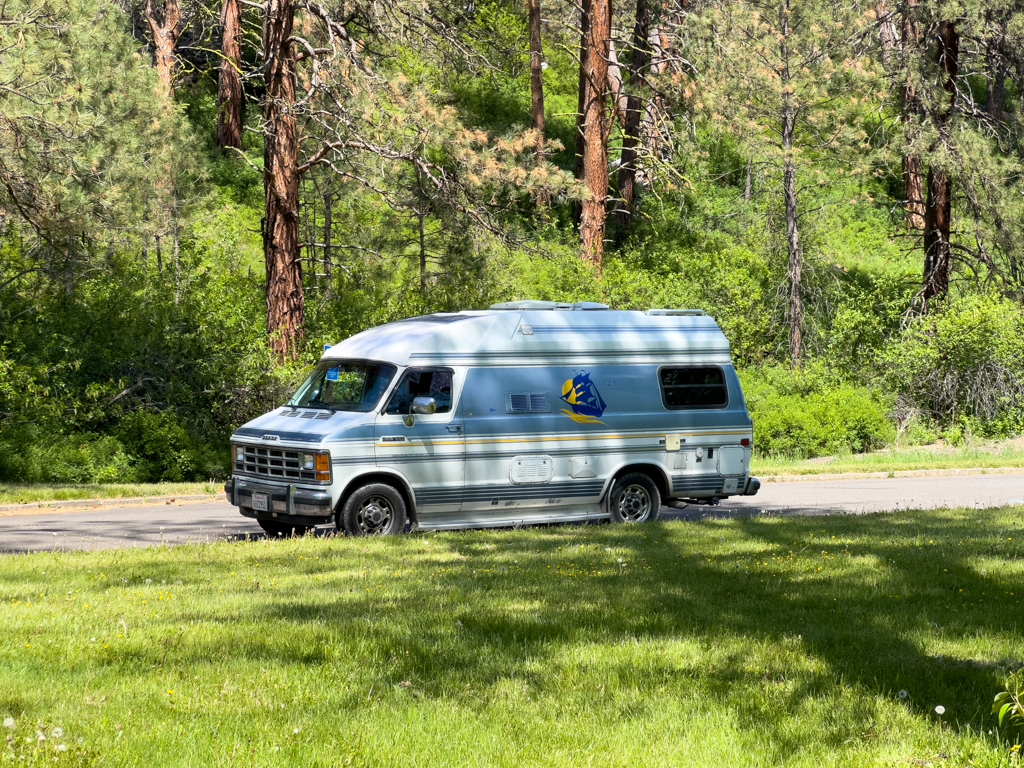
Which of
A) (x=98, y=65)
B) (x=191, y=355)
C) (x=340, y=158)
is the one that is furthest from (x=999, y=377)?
(x=98, y=65)

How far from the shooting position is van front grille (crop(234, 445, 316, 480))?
37.5ft

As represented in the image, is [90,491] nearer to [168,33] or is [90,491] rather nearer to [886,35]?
[168,33]

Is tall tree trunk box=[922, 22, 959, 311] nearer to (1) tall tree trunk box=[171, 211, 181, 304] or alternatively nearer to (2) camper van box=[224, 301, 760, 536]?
(2) camper van box=[224, 301, 760, 536]

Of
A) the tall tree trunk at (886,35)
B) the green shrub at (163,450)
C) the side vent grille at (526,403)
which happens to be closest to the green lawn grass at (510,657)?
the side vent grille at (526,403)

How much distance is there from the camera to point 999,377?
1043 inches

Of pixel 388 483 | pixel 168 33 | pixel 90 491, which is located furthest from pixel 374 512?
pixel 168 33

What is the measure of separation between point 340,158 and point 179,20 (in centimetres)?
1462

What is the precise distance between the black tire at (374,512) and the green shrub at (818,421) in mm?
14917

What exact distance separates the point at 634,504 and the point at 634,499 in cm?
6

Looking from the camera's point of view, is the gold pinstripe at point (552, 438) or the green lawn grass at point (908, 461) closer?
the gold pinstripe at point (552, 438)

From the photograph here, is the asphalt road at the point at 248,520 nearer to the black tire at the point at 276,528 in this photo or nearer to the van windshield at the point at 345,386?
the black tire at the point at 276,528

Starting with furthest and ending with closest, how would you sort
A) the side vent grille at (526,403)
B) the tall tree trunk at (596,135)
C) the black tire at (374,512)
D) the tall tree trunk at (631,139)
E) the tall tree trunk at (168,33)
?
the tall tree trunk at (631,139)
the tall tree trunk at (168,33)
the tall tree trunk at (596,135)
the side vent grille at (526,403)
the black tire at (374,512)

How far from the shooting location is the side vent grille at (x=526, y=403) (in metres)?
12.8

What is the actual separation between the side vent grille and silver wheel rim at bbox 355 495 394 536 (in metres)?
1.88
